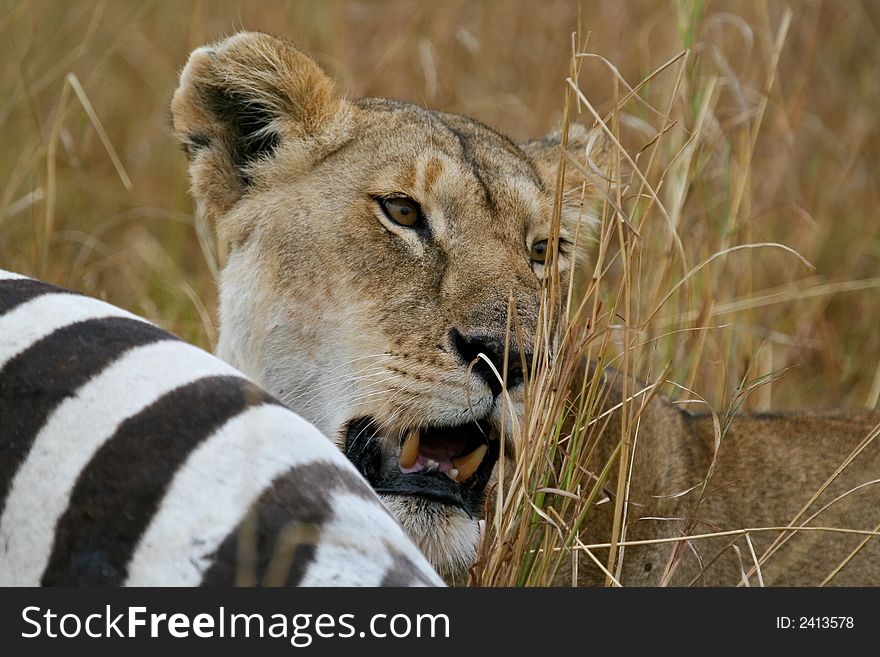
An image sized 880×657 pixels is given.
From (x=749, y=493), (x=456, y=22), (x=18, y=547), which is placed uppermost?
(x=456, y=22)

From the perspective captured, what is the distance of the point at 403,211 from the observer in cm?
294

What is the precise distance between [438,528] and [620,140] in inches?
107

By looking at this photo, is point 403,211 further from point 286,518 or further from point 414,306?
point 286,518

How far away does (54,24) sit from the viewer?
6352 millimetres

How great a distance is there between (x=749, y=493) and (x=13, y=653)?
2.07 m

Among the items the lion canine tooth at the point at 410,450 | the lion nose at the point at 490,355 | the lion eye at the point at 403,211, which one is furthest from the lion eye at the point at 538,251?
the lion canine tooth at the point at 410,450

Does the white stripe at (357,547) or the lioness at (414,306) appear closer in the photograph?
the white stripe at (357,547)

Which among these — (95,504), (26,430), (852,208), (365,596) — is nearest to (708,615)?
(365,596)

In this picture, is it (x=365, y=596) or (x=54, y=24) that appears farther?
(x=54, y=24)

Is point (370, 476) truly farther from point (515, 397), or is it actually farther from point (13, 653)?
point (13, 653)

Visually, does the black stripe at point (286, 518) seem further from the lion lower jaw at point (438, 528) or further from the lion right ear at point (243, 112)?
the lion right ear at point (243, 112)

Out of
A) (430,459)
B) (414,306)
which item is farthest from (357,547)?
(414,306)

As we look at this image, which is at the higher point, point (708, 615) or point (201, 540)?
point (201, 540)

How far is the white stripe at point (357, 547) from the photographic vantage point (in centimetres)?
170
